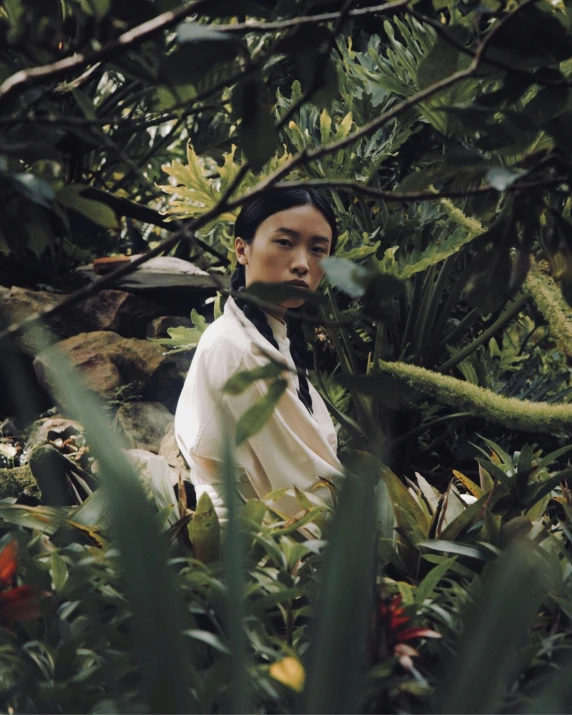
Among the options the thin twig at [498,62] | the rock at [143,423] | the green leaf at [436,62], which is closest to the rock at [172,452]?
the rock at [143,423]

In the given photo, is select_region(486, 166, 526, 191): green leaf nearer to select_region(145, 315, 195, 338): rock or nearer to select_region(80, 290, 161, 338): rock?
select_region(145, 315, 195, 338): rock

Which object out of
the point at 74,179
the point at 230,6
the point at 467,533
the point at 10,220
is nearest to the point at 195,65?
the point at 230,6

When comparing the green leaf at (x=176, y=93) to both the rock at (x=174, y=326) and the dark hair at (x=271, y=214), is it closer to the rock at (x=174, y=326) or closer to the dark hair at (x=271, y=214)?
the dark hair at (x=271, y=214)

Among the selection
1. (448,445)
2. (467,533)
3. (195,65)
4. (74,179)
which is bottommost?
(448,445)

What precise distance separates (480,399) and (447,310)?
112 centimetres

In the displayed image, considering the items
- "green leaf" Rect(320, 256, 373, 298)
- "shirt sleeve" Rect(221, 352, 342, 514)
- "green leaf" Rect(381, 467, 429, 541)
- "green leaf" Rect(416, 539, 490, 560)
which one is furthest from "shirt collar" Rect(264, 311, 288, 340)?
"green leaf" Rect(320, 256, 373, 298)

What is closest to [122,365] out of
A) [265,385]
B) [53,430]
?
[53,430]

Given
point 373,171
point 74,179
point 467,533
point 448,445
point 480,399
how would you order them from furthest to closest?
point 74,179
point 448,445
point 373,171
point 480,399
point 467,533

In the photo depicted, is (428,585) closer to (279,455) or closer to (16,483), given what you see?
(279,455)

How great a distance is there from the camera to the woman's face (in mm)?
1926

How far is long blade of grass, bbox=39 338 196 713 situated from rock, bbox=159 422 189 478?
188cm

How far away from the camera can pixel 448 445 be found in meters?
3.24

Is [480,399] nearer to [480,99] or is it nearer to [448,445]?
[480,99]

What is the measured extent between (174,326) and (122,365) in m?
0.37
